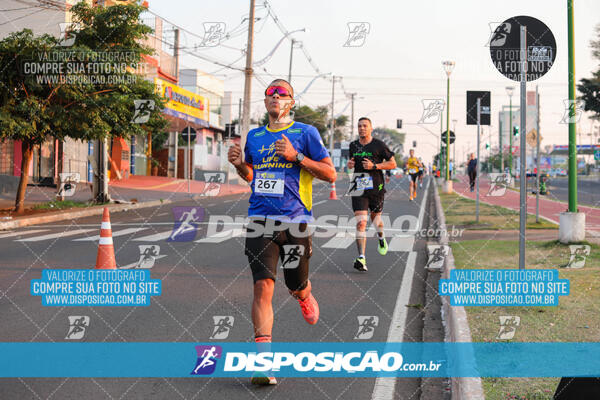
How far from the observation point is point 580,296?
22.2 ft

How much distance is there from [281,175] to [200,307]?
8.39ft

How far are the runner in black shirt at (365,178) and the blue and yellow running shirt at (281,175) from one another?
435 cm

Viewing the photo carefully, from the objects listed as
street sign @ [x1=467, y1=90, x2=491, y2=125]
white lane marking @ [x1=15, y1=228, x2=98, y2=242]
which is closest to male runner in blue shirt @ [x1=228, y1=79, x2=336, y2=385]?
white lane marking @ [x1=15, y1=228, x2=98, y2=242]

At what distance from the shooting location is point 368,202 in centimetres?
910

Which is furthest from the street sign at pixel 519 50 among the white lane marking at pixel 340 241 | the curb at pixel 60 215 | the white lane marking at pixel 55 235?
the curb at pixel 60 215

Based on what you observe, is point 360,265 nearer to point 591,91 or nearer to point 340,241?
point 340,241

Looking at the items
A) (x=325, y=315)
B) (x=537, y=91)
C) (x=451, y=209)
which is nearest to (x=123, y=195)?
(x=451, y=209)

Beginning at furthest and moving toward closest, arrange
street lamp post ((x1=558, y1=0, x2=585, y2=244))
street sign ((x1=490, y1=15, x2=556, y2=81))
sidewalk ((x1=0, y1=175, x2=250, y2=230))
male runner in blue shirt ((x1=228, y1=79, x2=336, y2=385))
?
sidewalk ((x1=0, y1=175, x2=250, y2=230))
street lamp post ((x1=558, y1=0, x2=585, y2=244))
street sign ((x1=490, y1=15, x2=556, y2=81))
male runner in blue shirt ((x1=228, y1=79, x2=336, y2=385))

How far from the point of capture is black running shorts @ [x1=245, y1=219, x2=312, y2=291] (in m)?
4.30

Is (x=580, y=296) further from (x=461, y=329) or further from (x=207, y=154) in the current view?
(x=207, y=154)

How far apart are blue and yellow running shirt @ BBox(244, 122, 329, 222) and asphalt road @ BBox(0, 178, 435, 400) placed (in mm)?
1180

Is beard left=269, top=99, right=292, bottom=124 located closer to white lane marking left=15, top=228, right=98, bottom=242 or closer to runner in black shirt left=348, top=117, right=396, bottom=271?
runner in black shirt left=348, top=117, right=396, bottom=271

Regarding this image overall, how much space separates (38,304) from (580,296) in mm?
5666

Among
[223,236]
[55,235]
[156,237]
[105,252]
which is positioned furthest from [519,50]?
[55,235]
